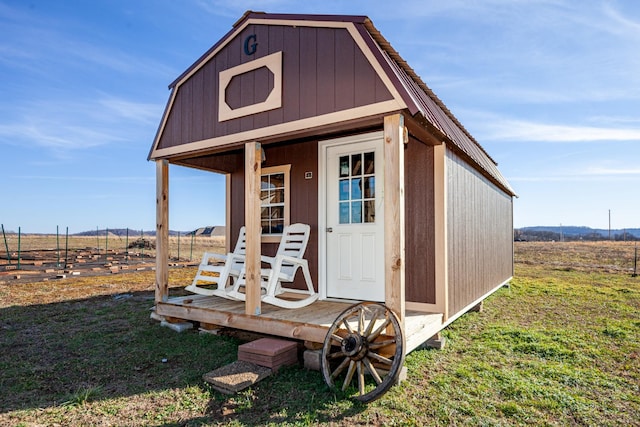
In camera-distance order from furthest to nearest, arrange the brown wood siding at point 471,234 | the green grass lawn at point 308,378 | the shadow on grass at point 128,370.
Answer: the brown wood siding at point 471,234 < the shadow on grass at point 128,370 < the green grass lawn at point 308,378

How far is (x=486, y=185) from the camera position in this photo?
6.22 m

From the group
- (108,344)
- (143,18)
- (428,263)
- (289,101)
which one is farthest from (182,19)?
(428,263)

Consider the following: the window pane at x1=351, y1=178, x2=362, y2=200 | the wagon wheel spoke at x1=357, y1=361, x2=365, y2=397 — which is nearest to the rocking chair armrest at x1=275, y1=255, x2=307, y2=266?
the window pane at x1=351, y1=178, x2=362, y2=200

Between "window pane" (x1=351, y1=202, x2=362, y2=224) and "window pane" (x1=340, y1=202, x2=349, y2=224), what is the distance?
0.24ft

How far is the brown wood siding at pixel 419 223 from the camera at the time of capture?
4070 mm

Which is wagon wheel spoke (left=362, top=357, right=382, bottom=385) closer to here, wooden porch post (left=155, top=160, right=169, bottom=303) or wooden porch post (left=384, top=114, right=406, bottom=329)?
wooden porch post (left=384, top=114, right=406, bottom=329)

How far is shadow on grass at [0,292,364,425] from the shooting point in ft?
8.14

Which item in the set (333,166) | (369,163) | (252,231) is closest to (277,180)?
(333,166)

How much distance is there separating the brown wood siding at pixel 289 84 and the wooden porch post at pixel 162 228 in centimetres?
40

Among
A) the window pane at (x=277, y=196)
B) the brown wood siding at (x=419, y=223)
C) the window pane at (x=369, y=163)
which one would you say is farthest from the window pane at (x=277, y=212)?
the brown wood siding at (x=419, y=223)

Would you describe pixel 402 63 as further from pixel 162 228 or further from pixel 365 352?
pixel 162 228

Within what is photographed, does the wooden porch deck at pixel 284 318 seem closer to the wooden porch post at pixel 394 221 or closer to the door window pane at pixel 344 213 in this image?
the wooden porch post at pixel 394 221

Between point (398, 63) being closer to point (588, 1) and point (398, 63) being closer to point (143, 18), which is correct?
point (588, 1)

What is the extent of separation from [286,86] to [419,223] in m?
2.08
